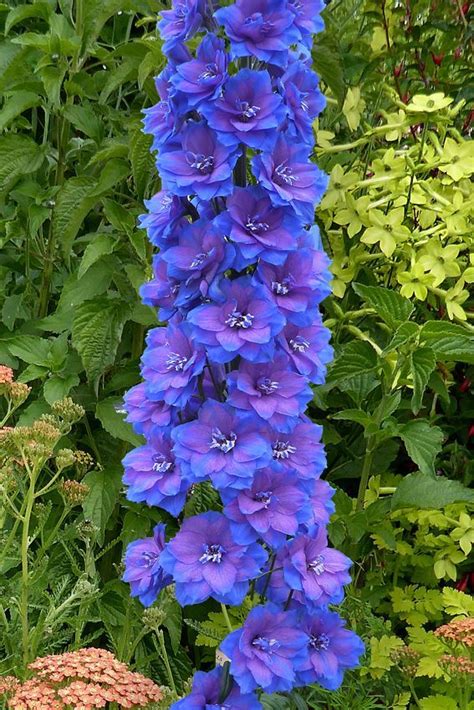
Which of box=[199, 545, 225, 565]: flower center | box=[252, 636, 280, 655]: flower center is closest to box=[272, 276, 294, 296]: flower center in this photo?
box=[199, 545, 225, 565]: flower center

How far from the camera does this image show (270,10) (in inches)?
45.4

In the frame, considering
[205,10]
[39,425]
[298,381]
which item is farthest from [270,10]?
[39,425]

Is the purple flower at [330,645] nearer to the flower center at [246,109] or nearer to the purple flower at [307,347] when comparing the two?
the purple flower at [307,347]

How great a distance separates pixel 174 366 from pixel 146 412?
92mm

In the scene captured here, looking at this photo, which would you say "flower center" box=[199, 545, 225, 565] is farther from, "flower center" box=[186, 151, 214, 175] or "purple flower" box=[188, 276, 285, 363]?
"flower center" box=[186, 151, 214, 175]

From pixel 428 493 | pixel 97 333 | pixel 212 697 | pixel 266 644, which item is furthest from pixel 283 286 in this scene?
pixel 97 333

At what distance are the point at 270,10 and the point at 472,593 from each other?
1.62 m

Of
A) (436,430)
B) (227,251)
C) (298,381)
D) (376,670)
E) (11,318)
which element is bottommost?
(376,670)

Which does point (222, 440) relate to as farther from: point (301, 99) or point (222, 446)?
point (301, 99)

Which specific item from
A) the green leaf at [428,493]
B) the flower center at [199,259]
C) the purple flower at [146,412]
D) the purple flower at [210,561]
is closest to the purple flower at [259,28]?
the flower center at [199,259]

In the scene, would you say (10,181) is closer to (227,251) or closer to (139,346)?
(139,346)

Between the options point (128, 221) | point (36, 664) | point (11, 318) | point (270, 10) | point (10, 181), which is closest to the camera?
point (270, 10)

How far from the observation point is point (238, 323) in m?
1.16

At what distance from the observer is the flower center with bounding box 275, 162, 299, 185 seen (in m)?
1.18
